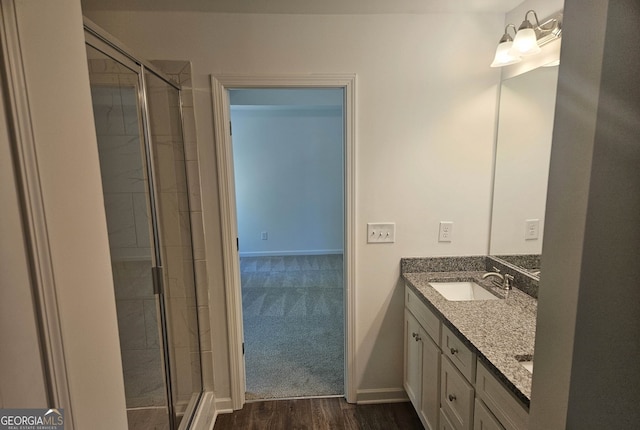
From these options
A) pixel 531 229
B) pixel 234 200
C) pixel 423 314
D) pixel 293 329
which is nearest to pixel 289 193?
pixel 293 329

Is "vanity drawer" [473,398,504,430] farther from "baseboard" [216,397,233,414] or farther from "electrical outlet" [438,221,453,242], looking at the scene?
"baseboard" [216,397,233,414]

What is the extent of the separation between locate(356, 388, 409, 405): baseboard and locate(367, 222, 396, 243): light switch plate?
3.43 ft

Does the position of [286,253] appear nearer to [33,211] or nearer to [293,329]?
[293,329]

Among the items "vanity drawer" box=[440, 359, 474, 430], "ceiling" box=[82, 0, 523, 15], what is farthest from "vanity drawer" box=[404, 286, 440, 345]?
"ceiling" box=[82, 0, 523, 15]

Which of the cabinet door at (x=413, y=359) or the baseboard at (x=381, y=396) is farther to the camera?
the baseboard at (x=381, y=396)

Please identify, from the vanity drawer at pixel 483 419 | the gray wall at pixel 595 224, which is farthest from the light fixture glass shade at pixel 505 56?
the vanity drawer at pixel 483 419

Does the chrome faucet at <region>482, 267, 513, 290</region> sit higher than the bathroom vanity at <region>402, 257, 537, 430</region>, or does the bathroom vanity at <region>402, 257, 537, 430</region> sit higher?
the chrome faucet at <region>482, 267, 513, 290</region>

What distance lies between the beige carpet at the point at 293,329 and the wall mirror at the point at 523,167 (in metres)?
1.54

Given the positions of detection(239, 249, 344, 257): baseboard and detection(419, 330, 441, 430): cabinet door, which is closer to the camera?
detection(419, 330, 441, 430): cabinet door

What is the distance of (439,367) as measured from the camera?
62.6 inches

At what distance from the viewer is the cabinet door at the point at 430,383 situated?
1.62 m

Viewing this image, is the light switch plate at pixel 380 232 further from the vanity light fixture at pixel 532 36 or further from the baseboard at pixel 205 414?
the baseboard at pixel 205 414

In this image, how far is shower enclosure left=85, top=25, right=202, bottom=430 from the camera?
152 cm

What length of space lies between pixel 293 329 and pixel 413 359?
4.81 feet
